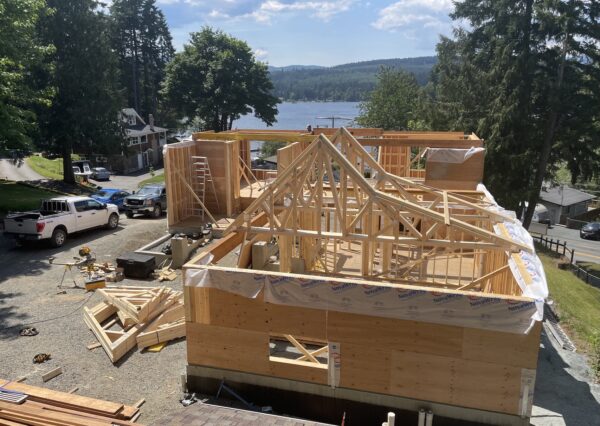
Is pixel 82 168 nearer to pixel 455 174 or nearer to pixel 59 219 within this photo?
pixel 59 219

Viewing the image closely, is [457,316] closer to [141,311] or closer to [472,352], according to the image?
[472,352]

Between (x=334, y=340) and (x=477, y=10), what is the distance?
95.9 feet

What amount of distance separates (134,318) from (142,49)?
226 feet

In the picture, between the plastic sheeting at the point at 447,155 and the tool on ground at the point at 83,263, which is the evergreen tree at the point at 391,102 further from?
the tool on ground at the point at 83,263

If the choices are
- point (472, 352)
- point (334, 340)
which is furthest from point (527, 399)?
point (334, 340)

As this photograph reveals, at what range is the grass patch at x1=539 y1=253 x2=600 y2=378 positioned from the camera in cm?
1331

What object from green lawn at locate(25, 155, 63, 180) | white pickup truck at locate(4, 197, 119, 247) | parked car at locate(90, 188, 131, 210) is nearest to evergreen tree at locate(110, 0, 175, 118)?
green lawn at locate(25, 155, 63, 180)

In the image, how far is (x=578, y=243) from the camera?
4147 centimetres

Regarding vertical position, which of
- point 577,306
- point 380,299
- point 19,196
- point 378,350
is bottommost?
point 577,306

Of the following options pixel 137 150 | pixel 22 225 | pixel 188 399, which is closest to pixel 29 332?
pixel 188 399

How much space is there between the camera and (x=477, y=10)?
1211 inches

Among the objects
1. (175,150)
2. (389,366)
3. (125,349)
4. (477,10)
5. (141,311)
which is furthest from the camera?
(477,10)

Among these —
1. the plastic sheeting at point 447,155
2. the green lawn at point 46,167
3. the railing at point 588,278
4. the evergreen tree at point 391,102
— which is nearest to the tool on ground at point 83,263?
the plastic sheeting at point 447,155

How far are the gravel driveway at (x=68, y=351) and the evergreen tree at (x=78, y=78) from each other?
18568 mm
